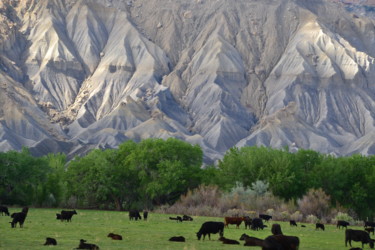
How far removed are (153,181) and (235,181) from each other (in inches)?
345

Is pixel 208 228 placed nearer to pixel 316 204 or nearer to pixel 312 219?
pixel 312 219

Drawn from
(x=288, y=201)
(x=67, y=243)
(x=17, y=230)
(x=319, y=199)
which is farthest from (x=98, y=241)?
(x=288, y=201)

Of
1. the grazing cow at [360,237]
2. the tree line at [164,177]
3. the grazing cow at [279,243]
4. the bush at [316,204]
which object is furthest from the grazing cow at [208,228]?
the tree line at [164,177]

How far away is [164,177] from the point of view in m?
81.9

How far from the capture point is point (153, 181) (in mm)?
83062

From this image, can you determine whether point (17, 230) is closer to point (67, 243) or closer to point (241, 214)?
point (67, 243)

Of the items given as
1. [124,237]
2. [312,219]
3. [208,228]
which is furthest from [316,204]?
[124,237]

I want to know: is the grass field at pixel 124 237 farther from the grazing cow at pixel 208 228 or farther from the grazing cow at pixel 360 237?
the grazing cow at pixel 360 237

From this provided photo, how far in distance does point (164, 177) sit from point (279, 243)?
53.0 metres

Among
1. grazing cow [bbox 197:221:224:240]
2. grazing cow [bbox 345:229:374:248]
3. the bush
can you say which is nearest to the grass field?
grazing cow [bbox 197:221:224:240]

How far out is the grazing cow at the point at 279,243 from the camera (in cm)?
2856

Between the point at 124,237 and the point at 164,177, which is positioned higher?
the point at 164,177

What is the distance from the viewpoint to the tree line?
80.2 m

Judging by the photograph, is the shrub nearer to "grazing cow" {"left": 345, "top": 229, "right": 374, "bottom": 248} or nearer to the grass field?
the grass field
